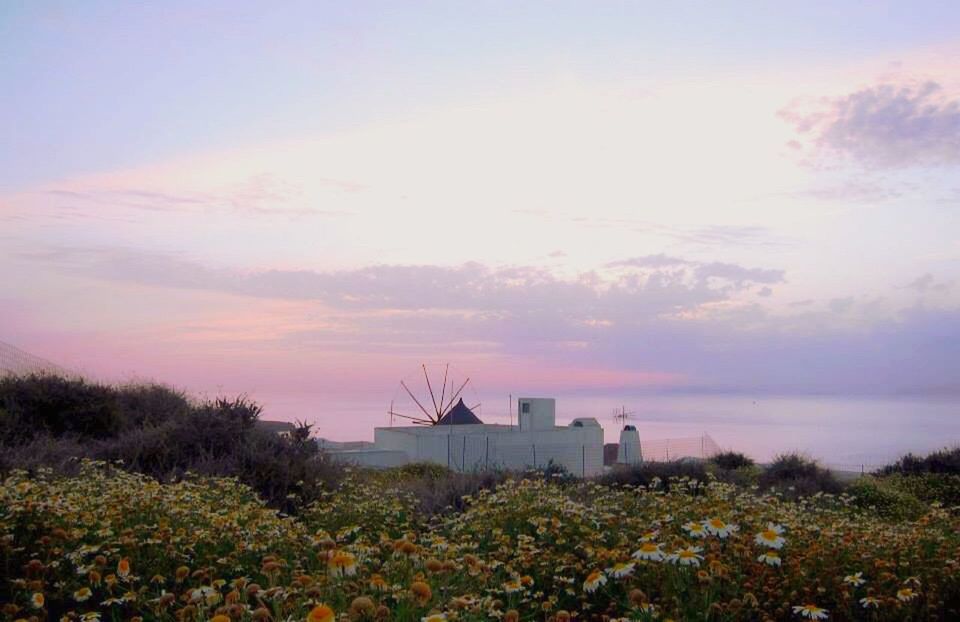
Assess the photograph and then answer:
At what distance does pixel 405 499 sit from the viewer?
453 inches

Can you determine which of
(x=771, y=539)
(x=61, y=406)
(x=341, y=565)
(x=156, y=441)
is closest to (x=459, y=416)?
(x=61, y=406)

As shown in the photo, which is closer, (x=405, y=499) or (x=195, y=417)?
(x=405, y=499)

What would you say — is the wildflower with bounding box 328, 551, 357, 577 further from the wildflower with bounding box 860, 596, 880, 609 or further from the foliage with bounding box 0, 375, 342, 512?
the foliage with bounding box 0, 375, 342, 512

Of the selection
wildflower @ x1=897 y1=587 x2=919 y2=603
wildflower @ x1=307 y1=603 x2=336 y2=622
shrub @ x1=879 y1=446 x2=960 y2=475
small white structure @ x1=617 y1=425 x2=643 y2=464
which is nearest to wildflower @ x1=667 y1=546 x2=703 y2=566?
wildflower @ x1=897 y1=587 x2=919 y2=603

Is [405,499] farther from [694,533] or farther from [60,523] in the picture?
[694,533]

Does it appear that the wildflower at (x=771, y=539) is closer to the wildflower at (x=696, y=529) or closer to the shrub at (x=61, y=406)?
the wildflower at (x=696, y=529)

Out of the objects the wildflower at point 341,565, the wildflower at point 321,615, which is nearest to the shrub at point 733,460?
the wildflower at point 341,565

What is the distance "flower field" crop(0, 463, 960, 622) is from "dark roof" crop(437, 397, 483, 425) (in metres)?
30.5

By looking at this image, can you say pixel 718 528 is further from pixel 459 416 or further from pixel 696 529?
pixel 459 416

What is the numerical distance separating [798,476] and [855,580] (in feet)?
45.9

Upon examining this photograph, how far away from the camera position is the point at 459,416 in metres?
39.5

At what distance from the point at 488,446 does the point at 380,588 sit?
73.5 ft

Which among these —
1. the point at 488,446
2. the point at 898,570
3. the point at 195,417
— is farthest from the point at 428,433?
the point at 898,570

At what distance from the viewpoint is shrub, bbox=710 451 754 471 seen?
23.0 meters
